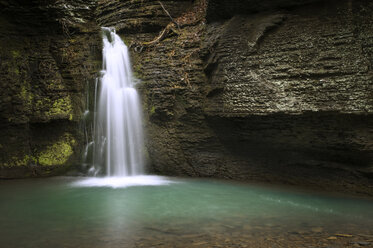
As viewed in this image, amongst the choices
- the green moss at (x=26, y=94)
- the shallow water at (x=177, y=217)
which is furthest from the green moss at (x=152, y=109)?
the green moss at (x=26, y=94)

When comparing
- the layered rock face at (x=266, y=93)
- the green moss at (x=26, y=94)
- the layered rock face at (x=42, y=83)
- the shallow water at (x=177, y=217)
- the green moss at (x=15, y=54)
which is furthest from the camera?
the green moss at (x=15, y=54)

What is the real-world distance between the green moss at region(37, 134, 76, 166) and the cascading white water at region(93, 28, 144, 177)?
69cm

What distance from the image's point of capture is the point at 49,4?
7.39 m

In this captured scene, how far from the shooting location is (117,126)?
279 inches

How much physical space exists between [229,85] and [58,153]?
4.56 m

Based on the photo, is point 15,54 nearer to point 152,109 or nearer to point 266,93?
point 152,109

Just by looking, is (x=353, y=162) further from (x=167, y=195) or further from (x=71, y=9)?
(x=71, y=9)

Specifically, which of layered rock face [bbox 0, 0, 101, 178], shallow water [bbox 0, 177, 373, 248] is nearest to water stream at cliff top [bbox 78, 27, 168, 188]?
layered rock face [bbox 0, 0, 101, 178]

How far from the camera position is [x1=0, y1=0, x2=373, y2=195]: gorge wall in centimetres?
527

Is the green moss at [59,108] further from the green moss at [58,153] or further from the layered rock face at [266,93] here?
the layered rock face at [266,93]

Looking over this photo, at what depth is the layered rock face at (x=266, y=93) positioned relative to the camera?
5211 millimetres

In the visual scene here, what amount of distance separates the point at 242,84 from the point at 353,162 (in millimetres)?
2644

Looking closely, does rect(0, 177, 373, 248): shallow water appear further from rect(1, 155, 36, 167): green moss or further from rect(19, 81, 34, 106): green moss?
rect(19, 81, 34, 106): green moss

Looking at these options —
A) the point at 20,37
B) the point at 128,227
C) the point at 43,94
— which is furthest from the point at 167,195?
the point at 20,37
